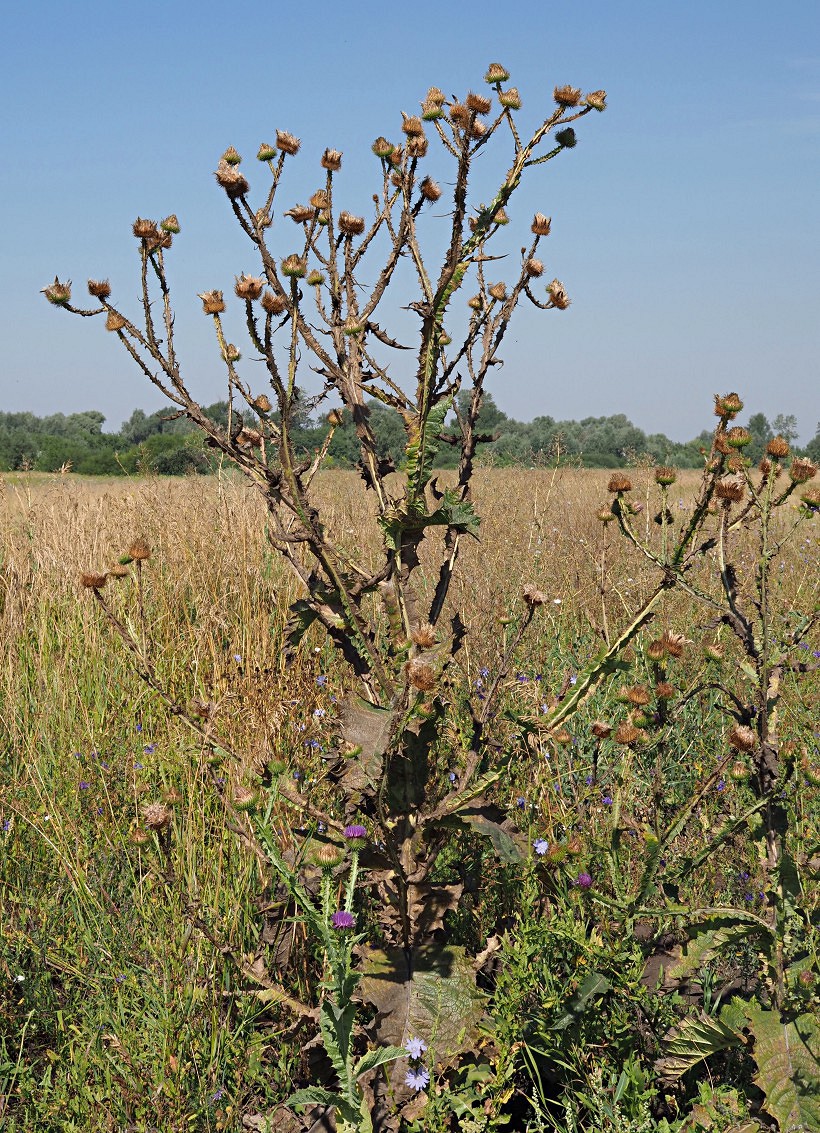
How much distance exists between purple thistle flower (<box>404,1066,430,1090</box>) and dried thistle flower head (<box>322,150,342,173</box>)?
1.74 metres

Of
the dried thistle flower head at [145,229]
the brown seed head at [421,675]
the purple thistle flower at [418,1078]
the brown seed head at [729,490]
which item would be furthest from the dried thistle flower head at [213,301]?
the purple thistle flower at [418,1078]

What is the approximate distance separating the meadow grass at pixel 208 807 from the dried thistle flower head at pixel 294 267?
808 mm

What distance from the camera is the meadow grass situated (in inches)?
68.1

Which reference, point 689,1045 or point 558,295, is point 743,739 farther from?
point 558,295

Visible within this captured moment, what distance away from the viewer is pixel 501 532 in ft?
19.2

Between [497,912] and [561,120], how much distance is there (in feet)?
5.71

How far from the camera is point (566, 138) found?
165cm

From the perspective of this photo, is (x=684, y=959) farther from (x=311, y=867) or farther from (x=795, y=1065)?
(x=311, y=867)

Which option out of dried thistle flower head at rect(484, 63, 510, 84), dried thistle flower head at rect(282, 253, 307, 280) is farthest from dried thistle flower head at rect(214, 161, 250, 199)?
dried thistle flower head at rect(484, 63, 510, 84)

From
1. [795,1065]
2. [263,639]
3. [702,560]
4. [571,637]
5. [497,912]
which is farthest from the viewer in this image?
[702,560]

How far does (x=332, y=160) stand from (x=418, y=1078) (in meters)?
1.76

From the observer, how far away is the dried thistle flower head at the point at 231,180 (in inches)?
60.0

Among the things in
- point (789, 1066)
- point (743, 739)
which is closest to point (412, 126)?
point (743, 739)

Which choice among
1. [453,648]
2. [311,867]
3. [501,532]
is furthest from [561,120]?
[501,532]
